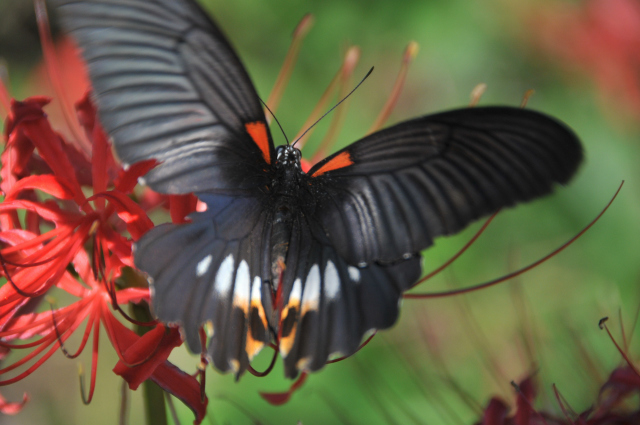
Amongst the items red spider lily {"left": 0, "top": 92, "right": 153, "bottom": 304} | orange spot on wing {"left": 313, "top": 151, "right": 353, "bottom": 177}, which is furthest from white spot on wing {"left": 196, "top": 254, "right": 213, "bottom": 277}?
orange spot on wing {"left": 313, "top": 151, "right": 353, "bottom": 177}

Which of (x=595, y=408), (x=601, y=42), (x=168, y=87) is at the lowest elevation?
(x=595, y=408)

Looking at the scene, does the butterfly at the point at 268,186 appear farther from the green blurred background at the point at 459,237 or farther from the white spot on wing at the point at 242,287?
the green blurred background at the point at 459,237

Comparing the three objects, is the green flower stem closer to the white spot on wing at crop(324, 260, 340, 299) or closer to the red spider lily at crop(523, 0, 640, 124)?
the white spot on wing at crop(324, 260, 340, 299)

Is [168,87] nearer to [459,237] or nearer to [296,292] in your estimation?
[296,292]

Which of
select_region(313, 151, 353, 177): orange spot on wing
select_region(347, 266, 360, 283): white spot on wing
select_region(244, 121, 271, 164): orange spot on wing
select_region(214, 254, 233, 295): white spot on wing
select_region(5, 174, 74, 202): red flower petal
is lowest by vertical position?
select_region(347, 266, 360, 283): white spot on wing

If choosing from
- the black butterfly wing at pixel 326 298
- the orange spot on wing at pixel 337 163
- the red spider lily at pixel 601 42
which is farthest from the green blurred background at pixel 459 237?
the orange spot on wing at pixel 337 163

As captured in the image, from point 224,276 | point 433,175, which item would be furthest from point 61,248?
point 433,175
